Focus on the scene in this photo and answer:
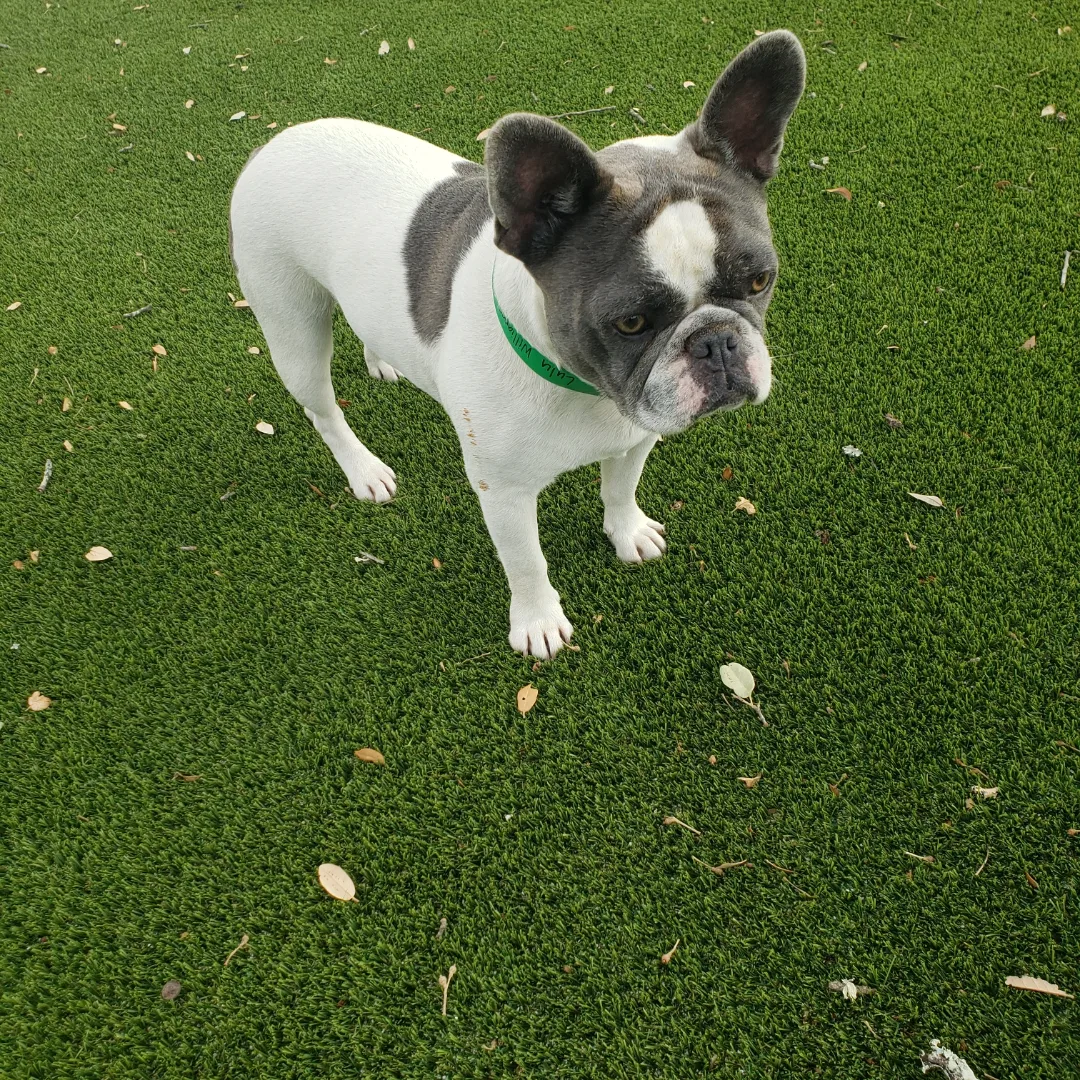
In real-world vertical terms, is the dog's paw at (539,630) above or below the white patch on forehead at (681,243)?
below

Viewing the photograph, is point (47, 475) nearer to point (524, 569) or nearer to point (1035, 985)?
point (524, 569)

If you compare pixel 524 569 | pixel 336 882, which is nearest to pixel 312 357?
pixel 524 569

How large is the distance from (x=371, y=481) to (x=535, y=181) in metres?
1.90

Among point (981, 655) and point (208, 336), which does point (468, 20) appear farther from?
point (981, 655)

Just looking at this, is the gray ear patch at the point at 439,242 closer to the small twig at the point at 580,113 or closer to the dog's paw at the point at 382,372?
the dog's paw at the point at 382,372

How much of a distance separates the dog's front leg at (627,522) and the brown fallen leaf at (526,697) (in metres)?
0.68

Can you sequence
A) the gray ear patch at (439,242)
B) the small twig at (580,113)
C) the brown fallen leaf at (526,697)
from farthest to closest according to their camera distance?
the small twig at (580,113) → the brown fallen leaf at (526,697) → the gray ear patch at (439,242)

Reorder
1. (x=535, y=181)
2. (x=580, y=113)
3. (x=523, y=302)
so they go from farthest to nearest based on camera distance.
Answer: (x=580, y=113)
(x=523, y=302)
(x=535, y=181)

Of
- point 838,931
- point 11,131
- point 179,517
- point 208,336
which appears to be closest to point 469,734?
point 838,931

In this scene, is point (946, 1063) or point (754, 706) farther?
point (754, 706)

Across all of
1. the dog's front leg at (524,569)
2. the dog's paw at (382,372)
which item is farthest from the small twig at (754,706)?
the dog's paw at (382,372)

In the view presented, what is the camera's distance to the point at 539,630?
2.94m

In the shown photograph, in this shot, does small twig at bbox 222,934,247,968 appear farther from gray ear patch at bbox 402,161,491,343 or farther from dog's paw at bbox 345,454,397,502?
gray ear patch at bbox 402,161,491,343

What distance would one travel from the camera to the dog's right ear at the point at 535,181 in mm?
1681
